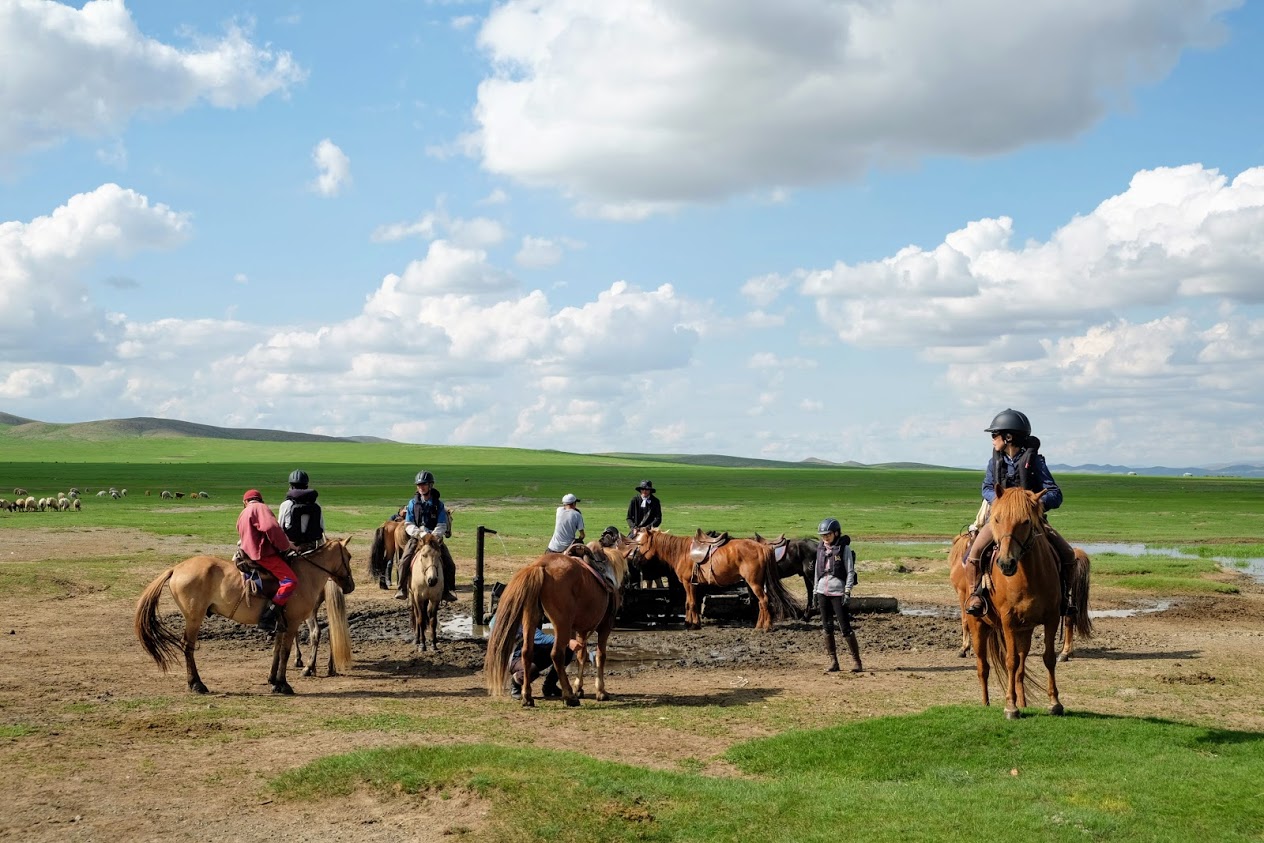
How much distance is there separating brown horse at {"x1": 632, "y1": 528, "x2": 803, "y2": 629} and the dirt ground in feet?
1.27

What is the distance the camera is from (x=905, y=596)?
22.8 m

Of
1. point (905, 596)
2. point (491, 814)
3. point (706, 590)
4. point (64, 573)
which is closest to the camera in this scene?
point (491, 814)

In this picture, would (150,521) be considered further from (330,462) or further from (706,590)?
(330,462)

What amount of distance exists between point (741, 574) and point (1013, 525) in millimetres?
8896

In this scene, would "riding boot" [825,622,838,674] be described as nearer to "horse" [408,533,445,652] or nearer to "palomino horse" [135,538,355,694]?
"horse" [408,533,445,652]

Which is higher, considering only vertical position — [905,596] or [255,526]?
[255,526]

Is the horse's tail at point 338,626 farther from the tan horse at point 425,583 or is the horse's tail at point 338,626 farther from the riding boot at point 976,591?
the riding boot at point 976,591

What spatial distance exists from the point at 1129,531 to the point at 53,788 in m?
46.3

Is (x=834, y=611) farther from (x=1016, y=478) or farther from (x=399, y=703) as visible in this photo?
(x=399, y=703)

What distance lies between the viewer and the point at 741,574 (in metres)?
18.1

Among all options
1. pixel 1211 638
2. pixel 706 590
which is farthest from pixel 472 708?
pixel 1211 638

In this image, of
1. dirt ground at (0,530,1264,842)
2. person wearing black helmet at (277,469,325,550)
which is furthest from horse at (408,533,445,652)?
person wearing black helmet at (277,469,325,550)

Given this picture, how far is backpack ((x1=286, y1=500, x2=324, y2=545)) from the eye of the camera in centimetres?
1395

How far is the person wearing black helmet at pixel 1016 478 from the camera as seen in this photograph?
33.4 ft
